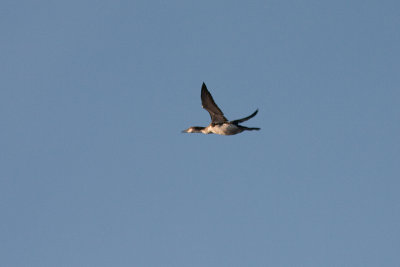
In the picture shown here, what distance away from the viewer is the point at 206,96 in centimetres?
4512

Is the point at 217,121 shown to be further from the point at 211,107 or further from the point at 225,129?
the point at 225,129

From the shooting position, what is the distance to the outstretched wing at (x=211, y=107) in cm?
4500

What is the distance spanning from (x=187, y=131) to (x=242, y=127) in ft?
28.1

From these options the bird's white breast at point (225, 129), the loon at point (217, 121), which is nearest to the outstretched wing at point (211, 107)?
the loon at point (217, 121)

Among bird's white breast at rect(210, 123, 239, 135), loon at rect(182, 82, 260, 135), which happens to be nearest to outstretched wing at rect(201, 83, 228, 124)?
loon at rect(182, 82, 260, 135)

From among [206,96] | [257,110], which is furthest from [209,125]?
[257,110]

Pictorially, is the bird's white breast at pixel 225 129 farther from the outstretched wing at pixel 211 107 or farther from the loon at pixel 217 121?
the outstretched wing at pixel 211 107

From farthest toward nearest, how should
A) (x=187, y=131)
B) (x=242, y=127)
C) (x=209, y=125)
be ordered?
(x=187, y=131) < (x=209, y=125) < (x=242, y=127)

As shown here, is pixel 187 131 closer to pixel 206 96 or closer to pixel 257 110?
pixel 206 96

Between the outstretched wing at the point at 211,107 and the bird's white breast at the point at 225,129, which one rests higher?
the outstretched wing at the point at 211,107

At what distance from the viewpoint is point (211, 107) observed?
4584 centimetres

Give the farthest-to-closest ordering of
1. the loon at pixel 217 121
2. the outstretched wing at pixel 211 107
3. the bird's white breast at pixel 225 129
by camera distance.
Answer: the outstretched wing at pixel 211 107
the bird's white breast at pixel 225 129
the loon at pixel 217 121

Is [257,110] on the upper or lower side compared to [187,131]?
lower

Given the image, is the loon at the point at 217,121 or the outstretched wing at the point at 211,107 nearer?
the loon at the point at 217,121
